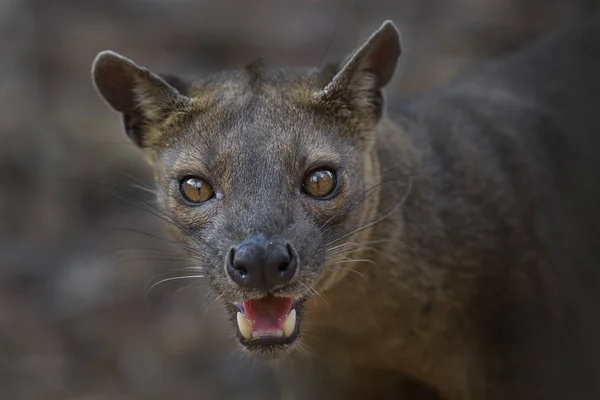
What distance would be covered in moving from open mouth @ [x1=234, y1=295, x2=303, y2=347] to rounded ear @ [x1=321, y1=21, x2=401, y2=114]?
84 cm

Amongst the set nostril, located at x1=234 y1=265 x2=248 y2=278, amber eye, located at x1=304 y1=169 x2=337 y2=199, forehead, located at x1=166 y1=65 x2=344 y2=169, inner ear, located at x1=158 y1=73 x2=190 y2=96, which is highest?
inner ear, located at x1=158 y1=73 x2=190 y2=96

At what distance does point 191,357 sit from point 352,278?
2.29m

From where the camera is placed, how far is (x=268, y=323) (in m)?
3.48

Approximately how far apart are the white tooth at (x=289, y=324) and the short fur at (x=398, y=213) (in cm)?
8

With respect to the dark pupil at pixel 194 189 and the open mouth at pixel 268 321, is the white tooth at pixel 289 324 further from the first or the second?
the dark pupil at pixel 194 189

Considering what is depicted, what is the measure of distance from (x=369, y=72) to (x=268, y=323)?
108 cm

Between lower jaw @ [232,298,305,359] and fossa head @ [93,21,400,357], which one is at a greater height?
fossa head @ [93,21,400,357]

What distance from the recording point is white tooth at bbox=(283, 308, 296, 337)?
3441 millimetres

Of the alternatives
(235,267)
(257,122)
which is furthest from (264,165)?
(235,267)

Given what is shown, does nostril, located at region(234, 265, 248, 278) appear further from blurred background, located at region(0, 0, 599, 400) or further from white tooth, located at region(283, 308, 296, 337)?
blurred background, located at region(0, 0, 599, 400)

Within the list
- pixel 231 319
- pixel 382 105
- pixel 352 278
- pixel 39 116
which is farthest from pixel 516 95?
pixel 39 116

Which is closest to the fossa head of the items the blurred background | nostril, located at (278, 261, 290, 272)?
nostril, located at (278, 261, 290, 272)

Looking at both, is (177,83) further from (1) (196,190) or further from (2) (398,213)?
(2) (398,213)

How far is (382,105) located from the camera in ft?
13.1
